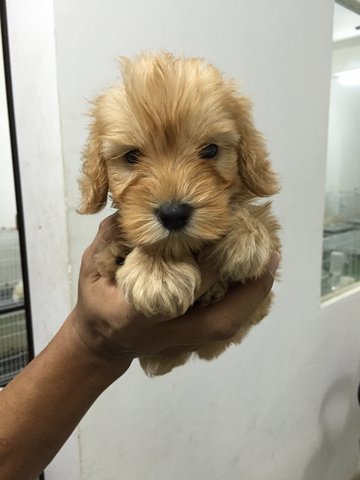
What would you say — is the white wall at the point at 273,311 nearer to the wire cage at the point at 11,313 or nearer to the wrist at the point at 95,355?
the wire cage at the point at 11,313

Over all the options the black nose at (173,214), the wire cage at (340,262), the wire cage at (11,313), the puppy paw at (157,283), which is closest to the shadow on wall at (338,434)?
the wire cage at (340,262)

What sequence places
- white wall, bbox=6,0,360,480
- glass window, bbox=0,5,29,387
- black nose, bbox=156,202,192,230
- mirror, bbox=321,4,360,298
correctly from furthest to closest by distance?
mirror, bbox=321,4,360,298 < glass window, bbox=0,5,29,387 < white wall, bbox=6,0,360,480 < black nose, bbox=156,202,192,230

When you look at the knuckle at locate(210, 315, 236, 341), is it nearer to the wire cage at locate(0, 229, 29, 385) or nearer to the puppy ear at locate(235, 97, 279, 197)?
the puppy ear at locate(235, 97, 279, 197)

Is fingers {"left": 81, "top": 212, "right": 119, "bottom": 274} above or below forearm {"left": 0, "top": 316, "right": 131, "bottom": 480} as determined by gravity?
above

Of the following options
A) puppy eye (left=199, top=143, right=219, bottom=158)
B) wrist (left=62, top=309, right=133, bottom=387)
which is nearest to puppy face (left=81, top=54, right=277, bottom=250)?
puppy eye (left=199, top=143, right=219, bottom=158)

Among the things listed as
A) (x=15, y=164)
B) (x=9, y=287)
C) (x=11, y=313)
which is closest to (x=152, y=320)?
(x=15, y=164)
